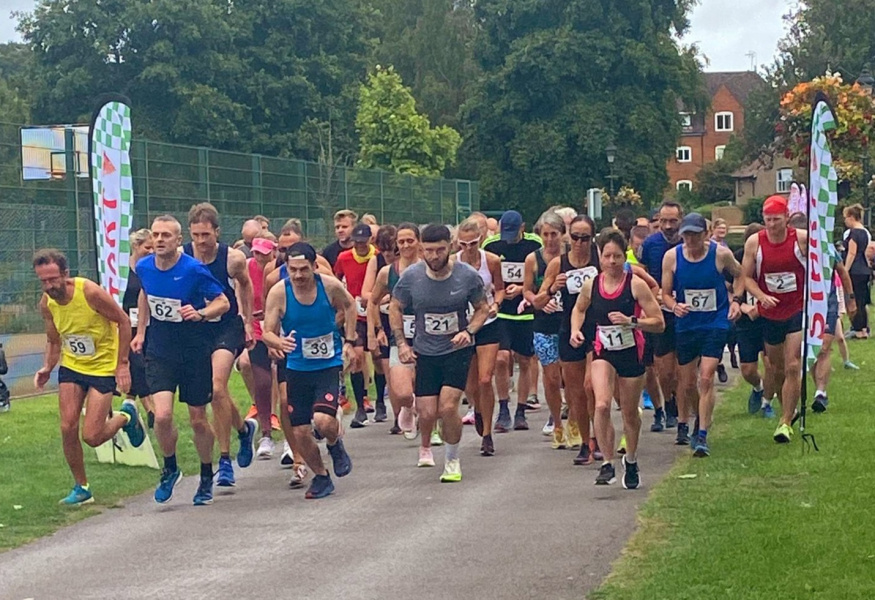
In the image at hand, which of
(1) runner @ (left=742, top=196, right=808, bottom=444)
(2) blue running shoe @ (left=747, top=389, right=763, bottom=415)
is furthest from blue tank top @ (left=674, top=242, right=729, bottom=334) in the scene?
(2) blue running shoe @ (left=747, top=389, right=763, bottom=415)

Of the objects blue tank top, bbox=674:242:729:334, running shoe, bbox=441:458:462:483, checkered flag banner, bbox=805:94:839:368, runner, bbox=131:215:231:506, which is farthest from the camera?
blue tank top, bbox=674:242:729:334

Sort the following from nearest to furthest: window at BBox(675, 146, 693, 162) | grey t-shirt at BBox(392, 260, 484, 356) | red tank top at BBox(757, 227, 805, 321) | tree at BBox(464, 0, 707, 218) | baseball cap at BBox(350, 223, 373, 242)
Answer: grey t-shirt at BBox(392, 260, 484, 356)
red tank top at BBox(757, 227, 805, 321)
baseball cap at BBox(350, 223, 373, 242)
tree at BBox(464, 0, 707, 218)
window at BBox(675, 146, 693, 162)

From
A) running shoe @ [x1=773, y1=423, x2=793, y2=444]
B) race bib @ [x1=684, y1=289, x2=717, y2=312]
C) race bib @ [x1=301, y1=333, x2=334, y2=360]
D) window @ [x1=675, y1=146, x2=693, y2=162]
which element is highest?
window @ [x1=675, y1=146, x2=693, y2=162]

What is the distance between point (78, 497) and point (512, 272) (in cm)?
508

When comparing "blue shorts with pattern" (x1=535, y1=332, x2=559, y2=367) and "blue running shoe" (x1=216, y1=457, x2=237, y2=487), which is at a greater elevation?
"blue shorts with pattern" (x1=535, y1=332, x2=559, y2=367)

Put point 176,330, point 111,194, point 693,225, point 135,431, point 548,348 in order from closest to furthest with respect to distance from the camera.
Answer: point 176,330, point 693,225, point 135,431, point 548,348, point 111,194

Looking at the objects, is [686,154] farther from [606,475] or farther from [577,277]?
[606,475]

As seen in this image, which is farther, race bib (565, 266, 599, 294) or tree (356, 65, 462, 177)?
tree (356, 65, 462, 177)

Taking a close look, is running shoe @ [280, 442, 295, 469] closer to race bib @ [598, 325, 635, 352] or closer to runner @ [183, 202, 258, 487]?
runner @ [183, 202, 258, 487]

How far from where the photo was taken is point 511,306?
14609mm

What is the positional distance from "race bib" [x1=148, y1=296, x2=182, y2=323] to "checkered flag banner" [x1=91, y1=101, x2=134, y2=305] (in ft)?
9.41

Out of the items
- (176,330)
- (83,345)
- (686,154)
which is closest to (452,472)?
(176,330)

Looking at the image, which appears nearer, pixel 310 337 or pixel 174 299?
pixel 174 299

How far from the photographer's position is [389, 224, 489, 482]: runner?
11359mm
